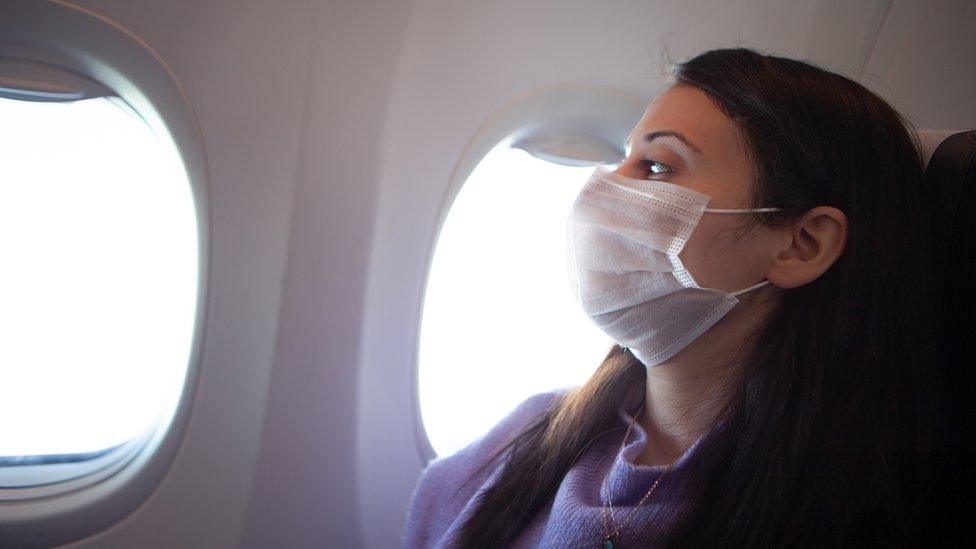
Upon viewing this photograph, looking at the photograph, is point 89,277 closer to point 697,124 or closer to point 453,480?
point 453,480

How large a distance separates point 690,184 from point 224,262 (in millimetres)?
1093

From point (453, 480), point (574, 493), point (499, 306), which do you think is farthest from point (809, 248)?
point (499, 306)

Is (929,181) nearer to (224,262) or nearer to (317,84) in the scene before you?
(317,84)

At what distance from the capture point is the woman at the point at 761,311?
42.1 inches

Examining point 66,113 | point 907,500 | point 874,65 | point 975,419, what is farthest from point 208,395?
point 874,65

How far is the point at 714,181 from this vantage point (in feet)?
3.82

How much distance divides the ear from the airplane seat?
0.52 feet

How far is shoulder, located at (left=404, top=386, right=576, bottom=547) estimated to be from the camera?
57.2 inches

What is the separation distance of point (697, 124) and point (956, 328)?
0.55m

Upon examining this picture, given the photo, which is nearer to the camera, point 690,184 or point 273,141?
point 690,184

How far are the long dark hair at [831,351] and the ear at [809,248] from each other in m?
0.02

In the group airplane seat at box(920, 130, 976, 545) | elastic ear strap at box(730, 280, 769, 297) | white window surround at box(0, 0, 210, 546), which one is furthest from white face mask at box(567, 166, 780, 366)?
white window surround at box(0, 0, 210, 546)

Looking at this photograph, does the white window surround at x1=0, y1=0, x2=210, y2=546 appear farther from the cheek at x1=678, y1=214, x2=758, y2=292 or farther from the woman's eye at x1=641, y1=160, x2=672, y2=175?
the cheek at x1=678, y1=214, x2=758, y2=292

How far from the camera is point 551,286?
212cm
